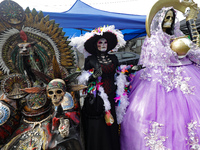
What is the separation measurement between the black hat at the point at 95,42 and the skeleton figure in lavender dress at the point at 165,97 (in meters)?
0.51

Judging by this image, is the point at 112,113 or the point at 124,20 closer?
the point at 112,113

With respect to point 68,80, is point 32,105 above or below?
below

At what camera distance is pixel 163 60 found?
5.27 ft

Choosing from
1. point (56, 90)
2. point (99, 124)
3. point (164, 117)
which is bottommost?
point (99, 124)

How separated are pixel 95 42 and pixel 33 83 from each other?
0.99m

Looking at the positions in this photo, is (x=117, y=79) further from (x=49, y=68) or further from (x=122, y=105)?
(x=49, y=68)

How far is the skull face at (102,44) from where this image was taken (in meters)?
1.68

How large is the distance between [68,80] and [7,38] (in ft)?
2.41

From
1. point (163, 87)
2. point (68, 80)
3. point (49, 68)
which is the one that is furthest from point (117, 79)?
point (49, 68)

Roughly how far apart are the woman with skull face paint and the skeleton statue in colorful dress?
0.31 m

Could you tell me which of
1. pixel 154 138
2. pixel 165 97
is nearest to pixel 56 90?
pixel 154 138

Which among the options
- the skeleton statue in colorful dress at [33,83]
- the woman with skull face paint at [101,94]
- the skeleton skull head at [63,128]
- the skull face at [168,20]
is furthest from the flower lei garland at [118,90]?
the skull face at [168,20]

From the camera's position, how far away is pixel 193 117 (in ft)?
4.30

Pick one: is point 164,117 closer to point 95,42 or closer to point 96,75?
point 96,75
